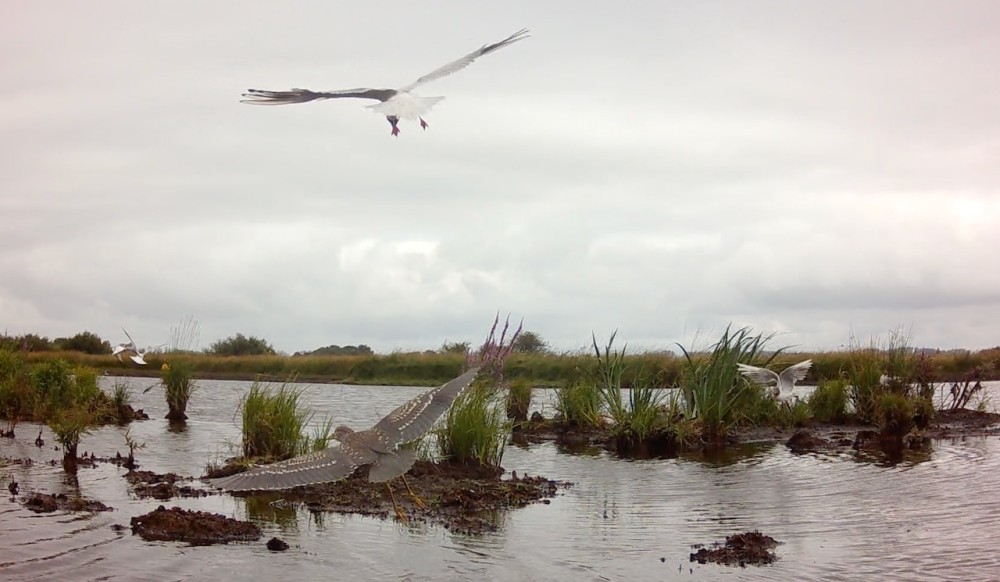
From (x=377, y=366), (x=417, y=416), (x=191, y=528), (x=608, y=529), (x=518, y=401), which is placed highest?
(x=377, y=366)

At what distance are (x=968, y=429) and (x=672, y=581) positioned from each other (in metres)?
13.3

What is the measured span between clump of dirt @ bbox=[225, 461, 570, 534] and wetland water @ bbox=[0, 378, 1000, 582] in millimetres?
261

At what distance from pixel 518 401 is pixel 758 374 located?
4758 millimetres

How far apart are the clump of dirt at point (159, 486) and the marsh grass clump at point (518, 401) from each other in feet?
28.4

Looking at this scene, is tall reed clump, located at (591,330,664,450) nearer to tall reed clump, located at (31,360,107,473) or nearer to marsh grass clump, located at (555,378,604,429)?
marsh grass clump, located at (555,378,604,429)

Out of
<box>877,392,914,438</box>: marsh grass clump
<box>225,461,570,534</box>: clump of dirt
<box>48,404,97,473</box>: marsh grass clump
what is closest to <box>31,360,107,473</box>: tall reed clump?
<box>48,404,97,473</box>: marsh grass clump

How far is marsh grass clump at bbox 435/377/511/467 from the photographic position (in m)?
12.7

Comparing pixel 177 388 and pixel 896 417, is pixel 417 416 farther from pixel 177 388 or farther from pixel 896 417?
pixel 177 388

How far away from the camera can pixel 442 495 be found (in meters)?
11.1

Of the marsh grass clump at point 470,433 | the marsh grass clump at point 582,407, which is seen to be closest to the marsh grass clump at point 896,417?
the marsh grass clump at point 582,407

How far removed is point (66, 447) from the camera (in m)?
12.9

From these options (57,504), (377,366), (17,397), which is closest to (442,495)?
(57,504)

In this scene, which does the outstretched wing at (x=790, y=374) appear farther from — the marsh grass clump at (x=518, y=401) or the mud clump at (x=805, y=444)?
the marsh grass clump at (x=518, y=401)

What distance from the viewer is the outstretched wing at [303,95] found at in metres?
10.9
